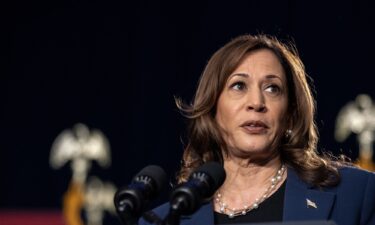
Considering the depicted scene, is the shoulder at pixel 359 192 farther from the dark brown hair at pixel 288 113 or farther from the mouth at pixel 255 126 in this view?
the mouth at pixel 255 126

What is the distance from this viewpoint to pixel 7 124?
145 inches

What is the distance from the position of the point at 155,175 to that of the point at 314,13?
163 centimetres

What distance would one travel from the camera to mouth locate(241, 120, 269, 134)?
221 centimetres

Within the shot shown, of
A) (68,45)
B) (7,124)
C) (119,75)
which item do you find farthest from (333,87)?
(7,124)

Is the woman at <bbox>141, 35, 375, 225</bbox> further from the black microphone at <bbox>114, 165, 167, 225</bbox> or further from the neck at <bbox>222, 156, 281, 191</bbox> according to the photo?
the black microphone at <bbox>114, 165, 167, 225</bbox>

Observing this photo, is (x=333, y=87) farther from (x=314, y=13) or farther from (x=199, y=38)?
(x=199, y=38)

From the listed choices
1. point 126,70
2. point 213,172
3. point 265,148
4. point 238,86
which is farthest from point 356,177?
point 126,70

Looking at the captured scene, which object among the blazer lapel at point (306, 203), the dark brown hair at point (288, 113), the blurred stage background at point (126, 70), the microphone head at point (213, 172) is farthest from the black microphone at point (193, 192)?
the blurred stage background at point (126, 70)

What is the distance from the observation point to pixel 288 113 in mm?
2354

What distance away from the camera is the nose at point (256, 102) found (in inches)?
87.0

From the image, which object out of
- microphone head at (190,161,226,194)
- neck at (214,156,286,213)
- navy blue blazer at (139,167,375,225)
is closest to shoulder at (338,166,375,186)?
navy blue blazer at (139,167,375,225)

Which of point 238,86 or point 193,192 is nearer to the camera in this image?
point 193,192

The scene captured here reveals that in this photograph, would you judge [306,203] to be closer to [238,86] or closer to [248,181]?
[248,181]

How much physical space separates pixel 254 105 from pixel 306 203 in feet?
0.89
